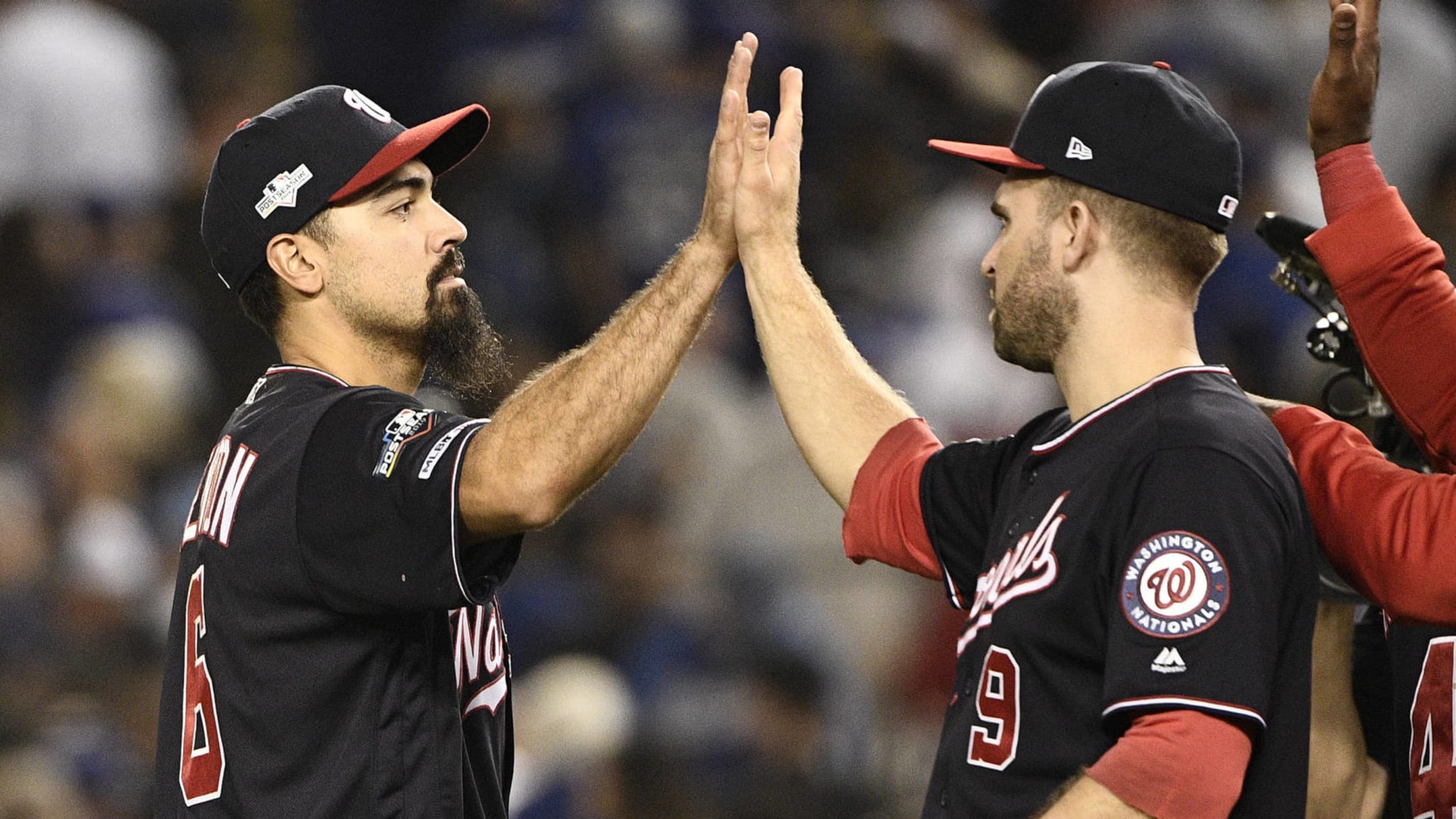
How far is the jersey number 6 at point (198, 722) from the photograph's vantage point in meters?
2.73

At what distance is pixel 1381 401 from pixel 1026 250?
2.42 feet

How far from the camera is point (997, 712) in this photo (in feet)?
8.04

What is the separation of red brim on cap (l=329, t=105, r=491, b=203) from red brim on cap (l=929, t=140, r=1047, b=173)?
31.4 inches

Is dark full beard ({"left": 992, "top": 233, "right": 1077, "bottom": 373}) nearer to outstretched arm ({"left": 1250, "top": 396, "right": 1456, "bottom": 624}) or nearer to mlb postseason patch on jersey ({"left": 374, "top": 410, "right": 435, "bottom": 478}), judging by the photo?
outstretched arm ({"left": 1250, "top": 396, "right": 1456, "bottom": 624})

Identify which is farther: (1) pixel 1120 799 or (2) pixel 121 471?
(2) pixel 121 471

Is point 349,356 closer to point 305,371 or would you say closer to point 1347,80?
point 305,371

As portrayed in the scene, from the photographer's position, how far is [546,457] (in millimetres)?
2578

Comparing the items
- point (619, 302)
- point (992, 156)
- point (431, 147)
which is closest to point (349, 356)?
point (431, 147)

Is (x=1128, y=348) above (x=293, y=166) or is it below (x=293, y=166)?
below

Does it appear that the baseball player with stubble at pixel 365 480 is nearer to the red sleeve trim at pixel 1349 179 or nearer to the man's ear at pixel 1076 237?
the man's ear at pixel 1076 237

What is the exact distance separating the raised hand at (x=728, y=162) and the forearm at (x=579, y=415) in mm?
127

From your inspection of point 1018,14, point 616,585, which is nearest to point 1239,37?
point 1018,14

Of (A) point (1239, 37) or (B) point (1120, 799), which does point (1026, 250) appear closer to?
(B) point (1120, 799)

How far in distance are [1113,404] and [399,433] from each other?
3.36 feet
